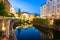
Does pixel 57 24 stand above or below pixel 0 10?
below

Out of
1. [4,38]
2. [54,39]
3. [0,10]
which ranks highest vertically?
[0,10]

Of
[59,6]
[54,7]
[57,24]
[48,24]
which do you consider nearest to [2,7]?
[57,24]

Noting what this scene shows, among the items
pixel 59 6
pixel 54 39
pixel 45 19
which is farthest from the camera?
pixel 59 6

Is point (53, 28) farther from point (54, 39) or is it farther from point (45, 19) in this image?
point (54, 39)

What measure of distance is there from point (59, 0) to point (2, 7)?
18.2m

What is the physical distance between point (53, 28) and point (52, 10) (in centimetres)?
600

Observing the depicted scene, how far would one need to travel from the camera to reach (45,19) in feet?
71.3

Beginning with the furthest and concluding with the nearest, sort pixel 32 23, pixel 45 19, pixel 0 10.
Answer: pixel 32 23 → pixel 45 19 → pixel 0 10

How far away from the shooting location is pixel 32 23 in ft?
98.6

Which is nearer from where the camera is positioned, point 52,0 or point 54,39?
point 54,39

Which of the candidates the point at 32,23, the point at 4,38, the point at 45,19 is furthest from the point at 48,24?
the point at 4,38

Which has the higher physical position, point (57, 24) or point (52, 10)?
point (52, 10)

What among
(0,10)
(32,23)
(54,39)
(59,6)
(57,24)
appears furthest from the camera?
(32,23)

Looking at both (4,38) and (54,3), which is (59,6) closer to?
(54,3)
